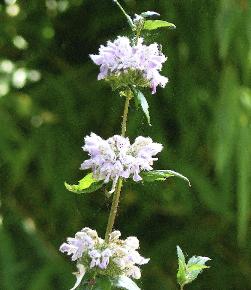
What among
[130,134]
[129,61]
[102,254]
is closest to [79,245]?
[102,254]

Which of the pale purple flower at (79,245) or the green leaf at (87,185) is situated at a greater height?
the green leaf at (87,185)

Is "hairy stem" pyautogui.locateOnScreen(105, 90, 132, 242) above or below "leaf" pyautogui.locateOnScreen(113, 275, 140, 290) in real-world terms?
above

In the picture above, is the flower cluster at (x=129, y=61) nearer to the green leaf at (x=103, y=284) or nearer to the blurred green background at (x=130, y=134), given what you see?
the green leaf at (x=103, y=284)

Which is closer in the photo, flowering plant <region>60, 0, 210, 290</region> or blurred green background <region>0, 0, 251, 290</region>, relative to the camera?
flowering plant <region>60, 0, 210, 290</region>

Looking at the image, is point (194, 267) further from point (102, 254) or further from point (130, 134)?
point (130, 134)

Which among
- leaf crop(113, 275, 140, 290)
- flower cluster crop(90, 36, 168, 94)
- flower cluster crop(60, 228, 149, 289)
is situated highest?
flower cluster crop(90, 36, 168, 94)

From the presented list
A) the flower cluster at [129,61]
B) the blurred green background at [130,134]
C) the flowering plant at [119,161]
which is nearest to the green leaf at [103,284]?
the flowering plant at [119,161]

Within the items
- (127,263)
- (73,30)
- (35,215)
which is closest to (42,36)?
(73,30)

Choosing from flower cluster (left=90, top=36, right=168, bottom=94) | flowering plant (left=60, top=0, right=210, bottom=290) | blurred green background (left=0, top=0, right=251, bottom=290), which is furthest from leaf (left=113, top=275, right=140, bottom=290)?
blurred green background (left=0, top=0, right=251, bottom=290)

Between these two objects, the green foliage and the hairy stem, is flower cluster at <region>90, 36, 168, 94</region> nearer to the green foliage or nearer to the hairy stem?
the hairy stem
